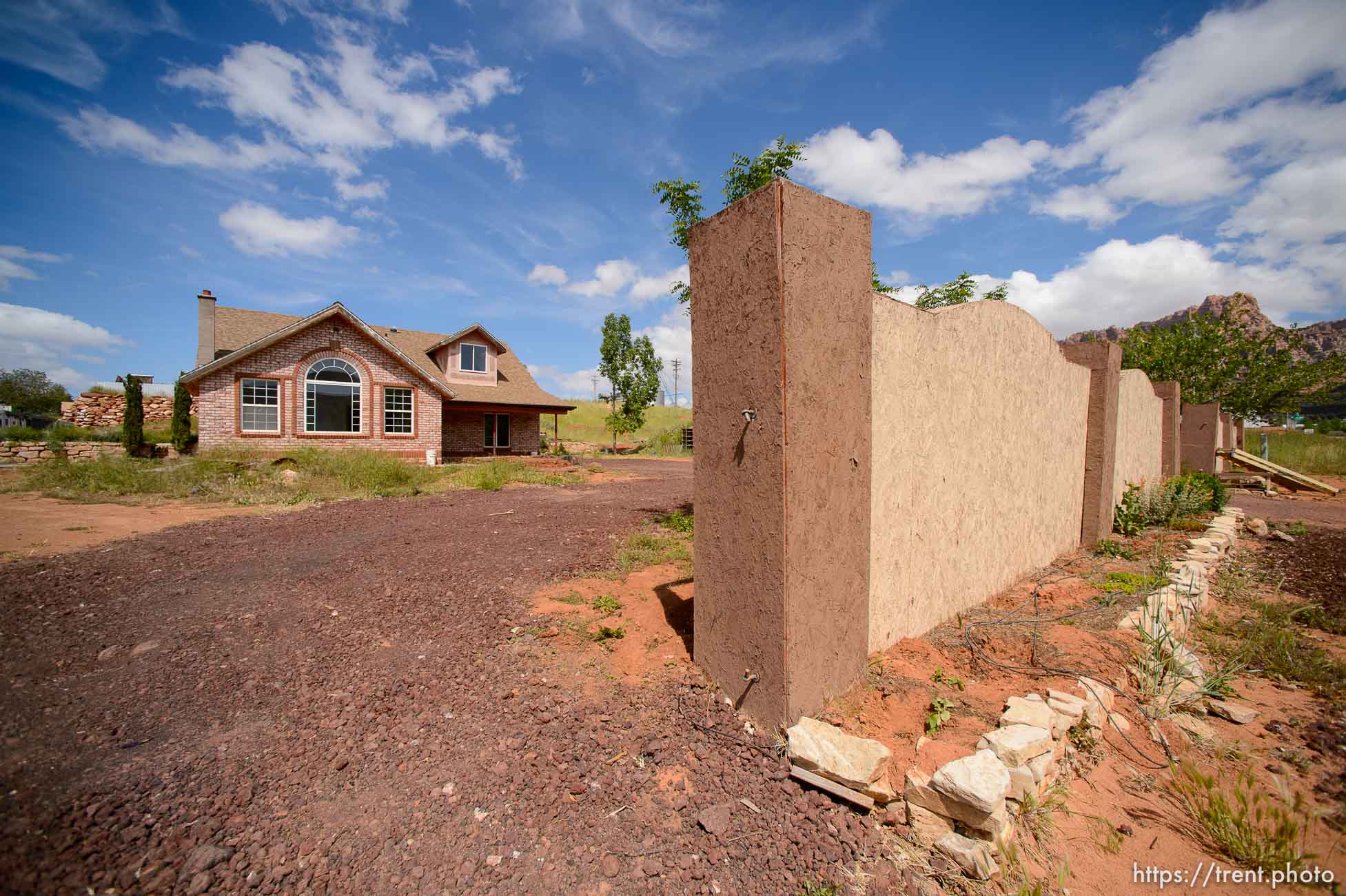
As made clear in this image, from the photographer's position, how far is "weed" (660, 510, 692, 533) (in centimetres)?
782

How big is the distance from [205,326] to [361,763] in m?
21.7

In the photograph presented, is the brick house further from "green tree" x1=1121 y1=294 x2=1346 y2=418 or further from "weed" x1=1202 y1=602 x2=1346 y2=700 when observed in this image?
"green tree" x1=1121 y1=294 x2=1346 y2=418

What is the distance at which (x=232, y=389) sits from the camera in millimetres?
15805

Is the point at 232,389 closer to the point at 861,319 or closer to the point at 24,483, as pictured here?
the point at 24,483

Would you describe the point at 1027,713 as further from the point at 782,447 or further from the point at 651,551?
the point at 651,551

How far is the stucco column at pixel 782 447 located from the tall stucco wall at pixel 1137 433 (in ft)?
21.4

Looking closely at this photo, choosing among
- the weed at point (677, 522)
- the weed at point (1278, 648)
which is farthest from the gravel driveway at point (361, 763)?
the weed at point (677, 522)

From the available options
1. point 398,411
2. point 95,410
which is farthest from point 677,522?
point 95,410

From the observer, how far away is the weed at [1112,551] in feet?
20.7

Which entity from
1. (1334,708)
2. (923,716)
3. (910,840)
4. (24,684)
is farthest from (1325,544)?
(24,684)

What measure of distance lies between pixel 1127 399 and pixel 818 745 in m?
8.80

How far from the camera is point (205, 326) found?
57.9 feet

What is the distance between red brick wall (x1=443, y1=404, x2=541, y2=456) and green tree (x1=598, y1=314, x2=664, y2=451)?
8.08 m

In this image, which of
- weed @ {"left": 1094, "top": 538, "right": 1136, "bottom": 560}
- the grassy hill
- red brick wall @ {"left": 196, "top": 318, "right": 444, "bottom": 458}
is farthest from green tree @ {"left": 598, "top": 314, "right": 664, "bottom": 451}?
weed @ {"left": 1094, "top": 538, "right": 1136, "bottom": 560}
